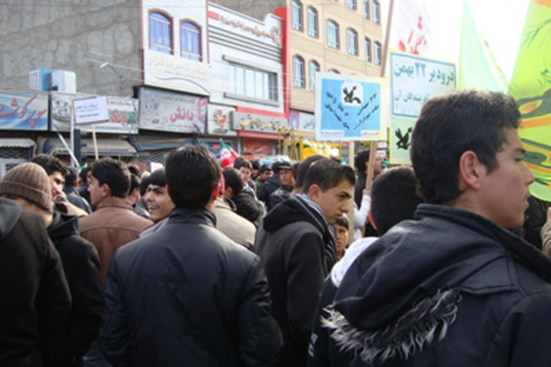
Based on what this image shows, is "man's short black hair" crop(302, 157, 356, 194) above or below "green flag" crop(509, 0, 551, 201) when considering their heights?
below

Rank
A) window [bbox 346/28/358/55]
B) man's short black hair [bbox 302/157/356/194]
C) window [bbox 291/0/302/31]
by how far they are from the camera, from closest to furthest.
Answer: man's short black hair [bbox 302/157/356/194] → window [bbox 291/0/302/31] → window [bbox 346/28/358/55]

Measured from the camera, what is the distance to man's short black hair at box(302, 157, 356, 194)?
124 inches

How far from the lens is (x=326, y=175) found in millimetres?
3148

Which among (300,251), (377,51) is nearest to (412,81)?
(300,251)

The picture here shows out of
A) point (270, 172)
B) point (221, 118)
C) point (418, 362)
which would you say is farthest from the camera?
point (221, 118)

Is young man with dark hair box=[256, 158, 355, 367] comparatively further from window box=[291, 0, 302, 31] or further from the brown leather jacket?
window box=[291, 0, 302, 31]

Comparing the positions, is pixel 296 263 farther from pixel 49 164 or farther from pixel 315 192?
pixel 49 164

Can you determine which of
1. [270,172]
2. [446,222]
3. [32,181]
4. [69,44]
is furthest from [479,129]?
[69,44]

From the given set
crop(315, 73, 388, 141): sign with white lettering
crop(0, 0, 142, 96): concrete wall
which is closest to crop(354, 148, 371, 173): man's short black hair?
crop(315, 73, 388, 141): sign with white lettering

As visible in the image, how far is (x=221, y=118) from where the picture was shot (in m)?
22.5

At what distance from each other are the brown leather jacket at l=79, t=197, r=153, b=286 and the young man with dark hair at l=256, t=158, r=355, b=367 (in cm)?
104

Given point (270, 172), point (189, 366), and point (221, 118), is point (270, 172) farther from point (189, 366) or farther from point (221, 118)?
point (221, 118)

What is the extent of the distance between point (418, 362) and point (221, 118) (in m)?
21.8

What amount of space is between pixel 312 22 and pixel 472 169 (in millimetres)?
28994
